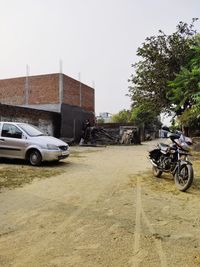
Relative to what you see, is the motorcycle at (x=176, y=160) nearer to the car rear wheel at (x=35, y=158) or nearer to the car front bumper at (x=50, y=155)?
the car front bumper at (x=50, y=155)

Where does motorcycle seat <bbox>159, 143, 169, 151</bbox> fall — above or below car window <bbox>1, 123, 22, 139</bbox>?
below

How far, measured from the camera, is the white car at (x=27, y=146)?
537 inches

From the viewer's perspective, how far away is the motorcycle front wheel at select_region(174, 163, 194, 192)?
8734 mm

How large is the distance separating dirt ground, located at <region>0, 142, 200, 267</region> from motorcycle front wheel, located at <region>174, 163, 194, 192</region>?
7.4 inches

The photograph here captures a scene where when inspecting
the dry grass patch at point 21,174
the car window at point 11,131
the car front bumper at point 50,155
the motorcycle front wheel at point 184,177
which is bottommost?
the dry grass patch at point 21,174

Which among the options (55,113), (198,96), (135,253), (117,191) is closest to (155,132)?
(55,113)

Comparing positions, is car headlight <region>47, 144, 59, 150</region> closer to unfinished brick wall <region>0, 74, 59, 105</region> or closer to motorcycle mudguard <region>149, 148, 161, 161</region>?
motorcycle mudguard <region>149, 148, 161, 161</region>

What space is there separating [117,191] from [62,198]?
59.1 inches

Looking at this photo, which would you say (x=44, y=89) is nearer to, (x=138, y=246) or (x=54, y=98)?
(x=54, y=98)

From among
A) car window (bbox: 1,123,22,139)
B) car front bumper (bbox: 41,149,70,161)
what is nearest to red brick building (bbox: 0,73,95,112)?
car window (bbox: 1,123,22,139)

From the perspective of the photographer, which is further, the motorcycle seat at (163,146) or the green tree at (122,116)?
the green tree at (122,116)

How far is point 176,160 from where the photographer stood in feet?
33.0

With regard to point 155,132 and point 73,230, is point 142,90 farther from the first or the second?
point 155,132

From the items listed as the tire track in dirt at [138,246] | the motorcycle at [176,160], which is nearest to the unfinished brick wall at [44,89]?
the motorcycle at [176,160]
